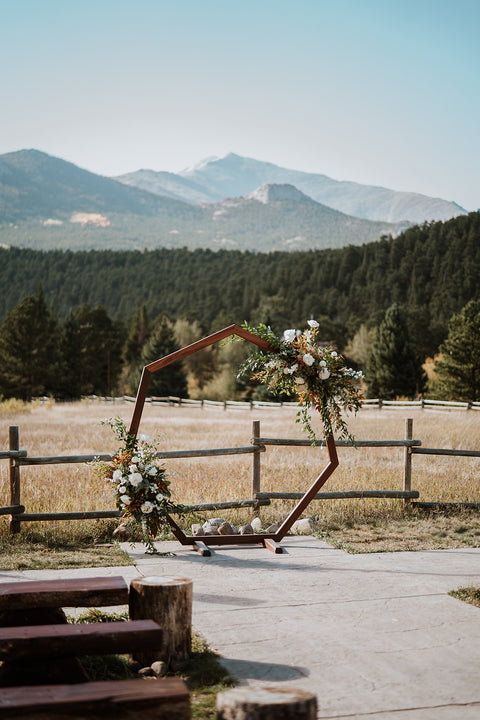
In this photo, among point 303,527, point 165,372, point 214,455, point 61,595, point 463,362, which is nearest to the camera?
point 61,595

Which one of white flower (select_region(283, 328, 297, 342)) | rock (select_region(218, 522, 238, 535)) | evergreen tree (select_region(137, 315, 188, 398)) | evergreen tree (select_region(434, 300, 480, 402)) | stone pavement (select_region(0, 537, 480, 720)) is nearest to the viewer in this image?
stone pavement (select_region(0, 537, 480, 720))

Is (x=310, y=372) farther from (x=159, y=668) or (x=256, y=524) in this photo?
(x=159, y=668)

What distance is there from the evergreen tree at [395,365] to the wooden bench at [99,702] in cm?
5298

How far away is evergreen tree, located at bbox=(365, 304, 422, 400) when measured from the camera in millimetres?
55906

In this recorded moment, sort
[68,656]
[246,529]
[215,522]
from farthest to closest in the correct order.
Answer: [215,522], [246,529], [68,656]

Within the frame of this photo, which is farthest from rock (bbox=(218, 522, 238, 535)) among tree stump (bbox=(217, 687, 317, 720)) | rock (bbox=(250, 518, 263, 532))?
tree stump (bbox=(217, 687, 317, 720))

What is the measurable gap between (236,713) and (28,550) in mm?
5884

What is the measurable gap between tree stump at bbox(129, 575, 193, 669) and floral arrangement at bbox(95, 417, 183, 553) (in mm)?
2618

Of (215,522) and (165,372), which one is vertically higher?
(165,372)

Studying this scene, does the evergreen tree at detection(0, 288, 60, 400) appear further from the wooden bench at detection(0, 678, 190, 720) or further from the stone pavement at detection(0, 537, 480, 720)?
the wooden bench at detection(0, 678, 190, 720)

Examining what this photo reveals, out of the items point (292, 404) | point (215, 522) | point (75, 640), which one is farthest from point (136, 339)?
point (75, 640)

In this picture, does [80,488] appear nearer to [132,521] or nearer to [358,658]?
[132,521]

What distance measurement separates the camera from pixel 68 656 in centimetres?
415

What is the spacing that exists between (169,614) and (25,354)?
67.7 m
